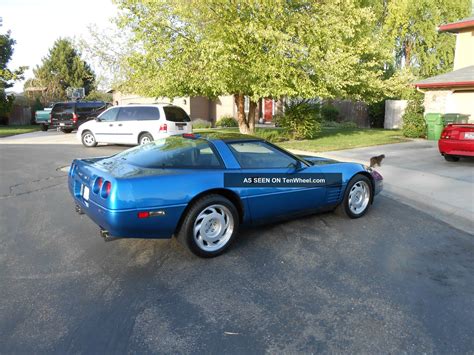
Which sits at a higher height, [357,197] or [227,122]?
[227,122]

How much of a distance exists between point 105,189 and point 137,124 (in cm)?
1014

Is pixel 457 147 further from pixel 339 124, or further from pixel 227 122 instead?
pixel 227 122

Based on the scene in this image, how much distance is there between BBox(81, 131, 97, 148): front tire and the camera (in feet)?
46.7

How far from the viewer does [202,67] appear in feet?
38.2

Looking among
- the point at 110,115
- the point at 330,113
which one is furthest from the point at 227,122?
the point at 110,115

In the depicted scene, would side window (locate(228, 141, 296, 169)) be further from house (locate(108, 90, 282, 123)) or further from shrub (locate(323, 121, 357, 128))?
house (locate(108, 90, 282, 123))

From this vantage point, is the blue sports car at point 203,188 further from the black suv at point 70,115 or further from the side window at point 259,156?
the black suv at point 70,115

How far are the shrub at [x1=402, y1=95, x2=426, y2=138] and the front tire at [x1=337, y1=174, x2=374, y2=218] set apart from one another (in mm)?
12278

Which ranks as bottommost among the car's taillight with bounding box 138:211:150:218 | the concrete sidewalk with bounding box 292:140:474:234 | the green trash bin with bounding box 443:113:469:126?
the concrete sidewalk with bounding box 292:140:474:234

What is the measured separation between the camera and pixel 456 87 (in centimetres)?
1558

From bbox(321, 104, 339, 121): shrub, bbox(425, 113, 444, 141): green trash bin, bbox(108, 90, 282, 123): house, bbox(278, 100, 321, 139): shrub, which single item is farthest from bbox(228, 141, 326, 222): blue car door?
bbox(321, 104, 339, 121): shrub

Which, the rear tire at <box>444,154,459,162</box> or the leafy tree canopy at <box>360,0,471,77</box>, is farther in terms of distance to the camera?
the leafy tree canopy at <box>360,0,471,77</box>

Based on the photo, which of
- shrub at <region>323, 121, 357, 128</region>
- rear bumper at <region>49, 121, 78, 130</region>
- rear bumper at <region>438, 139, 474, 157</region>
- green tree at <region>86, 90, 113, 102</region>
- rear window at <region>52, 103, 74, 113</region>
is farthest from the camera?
green tree at <region>86, 90, 113, 102</region>

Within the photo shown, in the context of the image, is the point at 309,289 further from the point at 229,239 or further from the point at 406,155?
the point at 406,155
